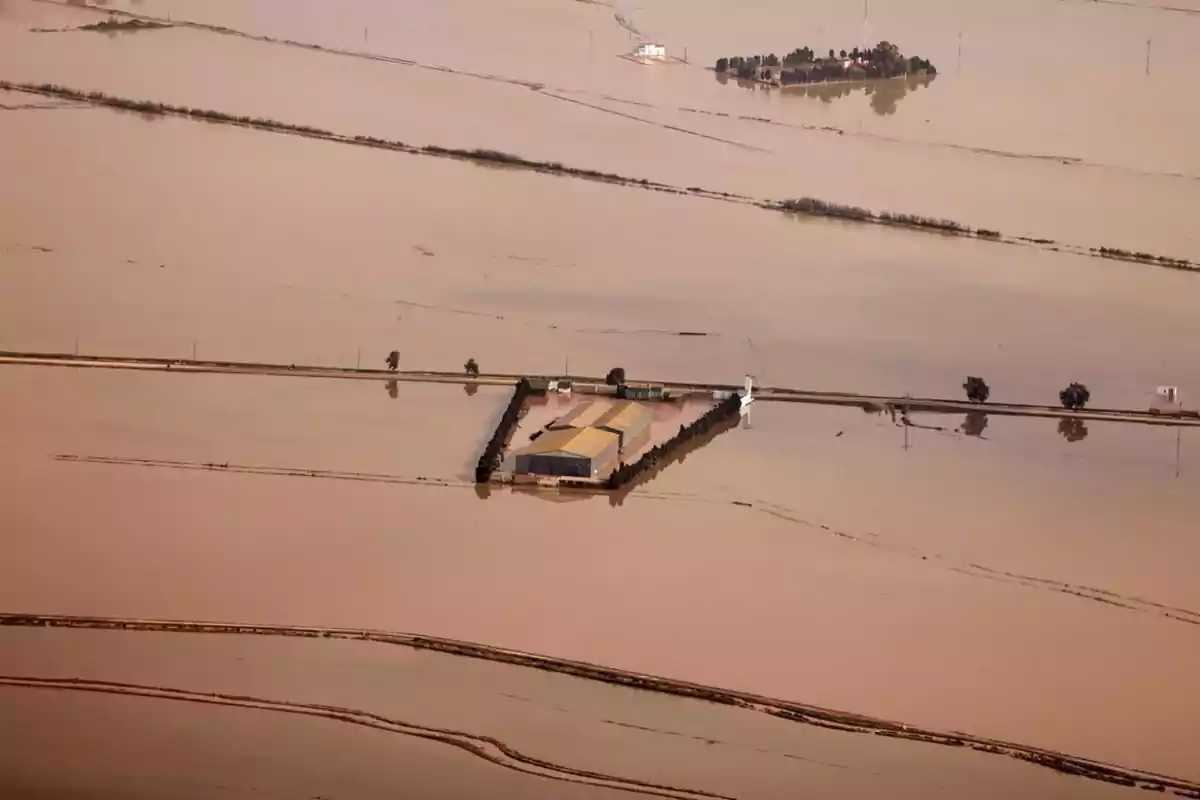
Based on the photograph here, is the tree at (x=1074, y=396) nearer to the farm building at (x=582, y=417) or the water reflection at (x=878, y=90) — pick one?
the water reflection at (x=878, y=90)

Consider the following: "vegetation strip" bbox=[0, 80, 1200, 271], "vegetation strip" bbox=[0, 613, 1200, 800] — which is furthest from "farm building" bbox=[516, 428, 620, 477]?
"vegetation strip" bbox=[0, 80, 1200, 271]

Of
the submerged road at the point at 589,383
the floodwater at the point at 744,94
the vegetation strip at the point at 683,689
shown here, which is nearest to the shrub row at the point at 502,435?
the submerged road at the point at 589,383

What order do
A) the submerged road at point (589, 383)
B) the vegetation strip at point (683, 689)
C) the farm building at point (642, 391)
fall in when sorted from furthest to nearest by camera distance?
the farm building at point (642, 391) < the submerged road at point (589, 383) < the vegetation strip at point (683, 689)

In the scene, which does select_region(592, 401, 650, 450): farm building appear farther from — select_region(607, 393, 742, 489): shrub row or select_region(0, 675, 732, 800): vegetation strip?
select_region(0, 675, 732, 800): vegetation strip

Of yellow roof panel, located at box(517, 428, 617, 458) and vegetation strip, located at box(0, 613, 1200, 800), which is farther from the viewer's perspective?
yellow roof panel, located at box(517, 428, 617, 458)

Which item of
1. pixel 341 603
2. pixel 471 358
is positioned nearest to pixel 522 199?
pixel 471 358

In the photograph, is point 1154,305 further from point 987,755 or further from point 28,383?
point 28,383
